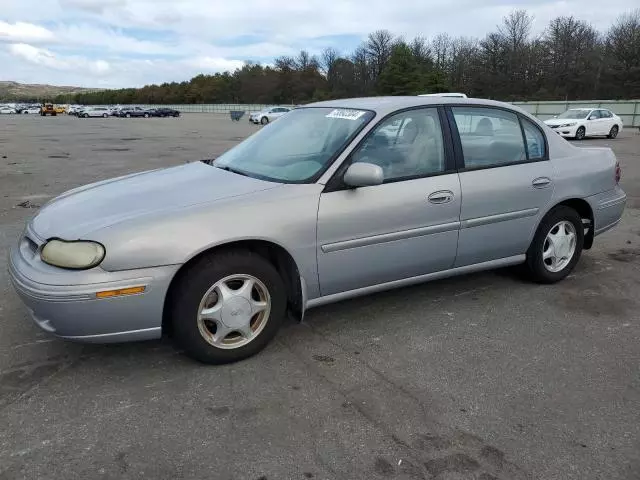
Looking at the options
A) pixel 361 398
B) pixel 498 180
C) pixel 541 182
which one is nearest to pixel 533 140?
pixel 541 182

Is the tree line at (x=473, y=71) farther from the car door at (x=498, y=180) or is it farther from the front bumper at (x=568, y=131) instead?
the car door at (x=498, y=180)

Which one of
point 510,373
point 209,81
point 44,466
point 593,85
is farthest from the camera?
point 209,81

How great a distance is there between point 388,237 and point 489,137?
1302 millimetres

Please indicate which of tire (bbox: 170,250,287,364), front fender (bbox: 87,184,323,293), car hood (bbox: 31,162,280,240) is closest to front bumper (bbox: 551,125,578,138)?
car hood (bbox: 31,162,280,240)

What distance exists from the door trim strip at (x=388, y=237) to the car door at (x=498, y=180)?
0.58 ft

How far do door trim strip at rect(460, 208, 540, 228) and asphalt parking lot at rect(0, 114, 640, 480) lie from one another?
663 mm

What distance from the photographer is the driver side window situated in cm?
370

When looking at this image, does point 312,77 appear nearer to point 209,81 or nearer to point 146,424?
point 209,81

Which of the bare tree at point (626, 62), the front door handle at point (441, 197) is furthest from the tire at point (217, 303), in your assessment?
the bare tree at point (626, 62)

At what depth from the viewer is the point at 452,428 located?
268 centimetres

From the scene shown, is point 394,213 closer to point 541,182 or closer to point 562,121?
Answer: point 541,182

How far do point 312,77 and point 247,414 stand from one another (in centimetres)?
9926

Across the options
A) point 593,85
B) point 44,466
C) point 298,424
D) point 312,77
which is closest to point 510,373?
point 298,424

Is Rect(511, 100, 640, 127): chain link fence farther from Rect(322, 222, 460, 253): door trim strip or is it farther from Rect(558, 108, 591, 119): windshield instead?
Rect(322, 222, 460, 253): door trim strip
